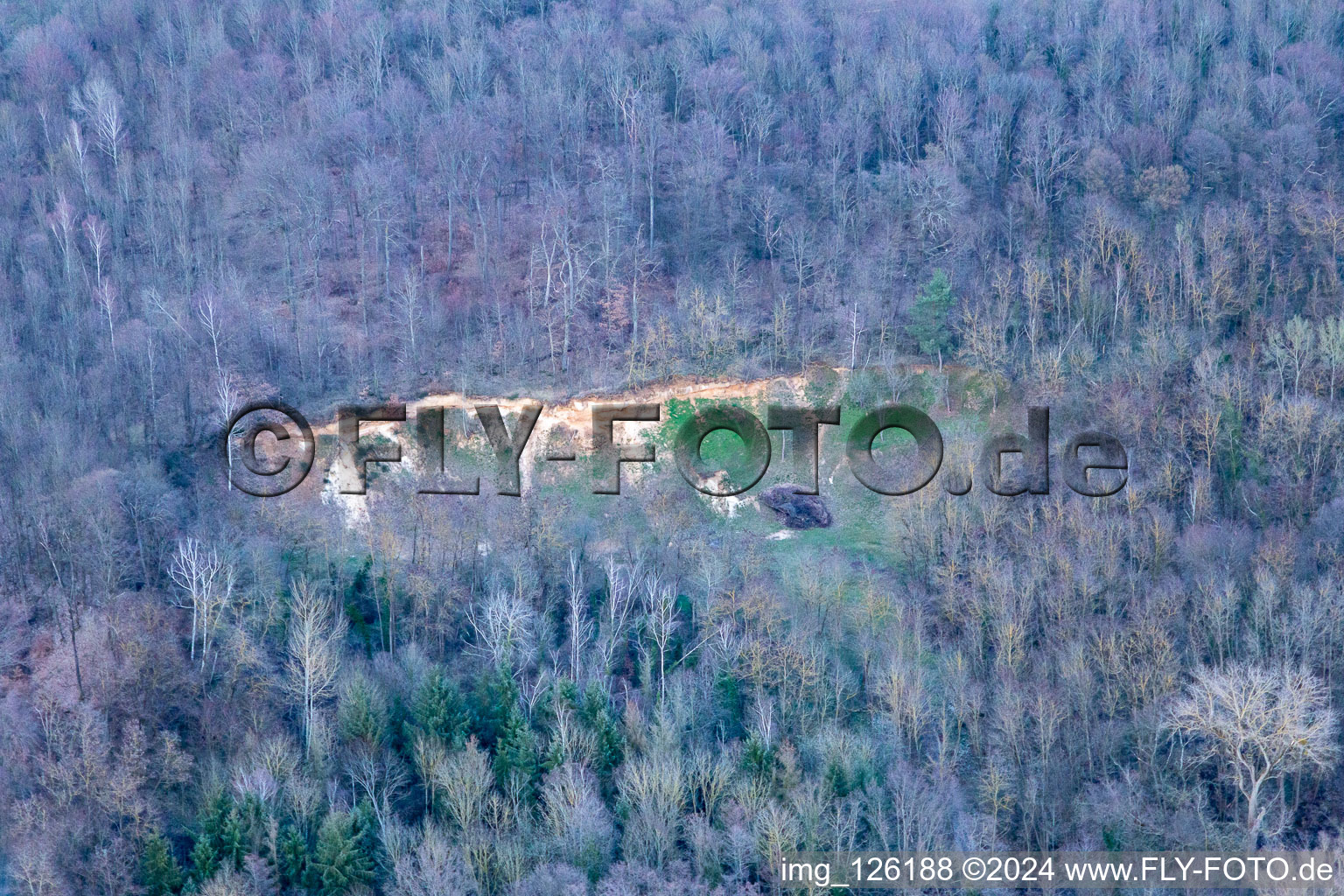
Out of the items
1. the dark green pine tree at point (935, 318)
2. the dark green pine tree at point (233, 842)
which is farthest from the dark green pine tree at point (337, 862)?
the dark green pine tree at point (935, 318)

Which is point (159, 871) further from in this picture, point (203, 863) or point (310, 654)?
point (310, 654)

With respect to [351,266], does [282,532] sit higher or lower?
lower

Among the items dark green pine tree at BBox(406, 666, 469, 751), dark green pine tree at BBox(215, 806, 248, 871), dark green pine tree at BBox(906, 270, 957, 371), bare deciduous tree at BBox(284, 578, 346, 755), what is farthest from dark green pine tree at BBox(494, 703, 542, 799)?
dark green pine tree at BBox(906, 270, 957, 371)

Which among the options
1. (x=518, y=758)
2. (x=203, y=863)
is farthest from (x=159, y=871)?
(x=518, y=758)

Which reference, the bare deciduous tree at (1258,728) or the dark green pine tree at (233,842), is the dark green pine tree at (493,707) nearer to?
the dark green pine tree at (233,842)

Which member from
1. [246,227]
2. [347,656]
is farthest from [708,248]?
[347,656]

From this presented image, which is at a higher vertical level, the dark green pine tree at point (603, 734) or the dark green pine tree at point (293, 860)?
the dark green pine tree at point (603, 734)

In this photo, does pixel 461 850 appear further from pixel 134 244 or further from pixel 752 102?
pixel 752 102
